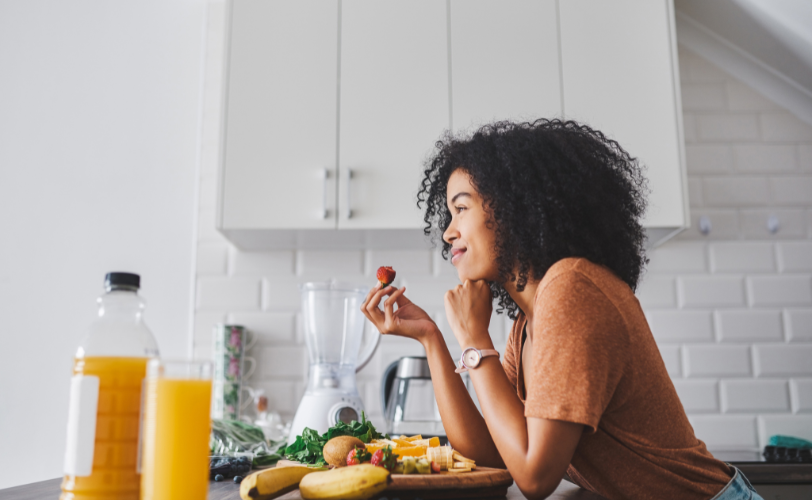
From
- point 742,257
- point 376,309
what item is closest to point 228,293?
point 376,309

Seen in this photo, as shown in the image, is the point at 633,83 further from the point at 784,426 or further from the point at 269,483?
the point at 269,483

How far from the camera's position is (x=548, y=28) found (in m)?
2.07

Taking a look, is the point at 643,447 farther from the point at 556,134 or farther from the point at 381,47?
the point at 381,47

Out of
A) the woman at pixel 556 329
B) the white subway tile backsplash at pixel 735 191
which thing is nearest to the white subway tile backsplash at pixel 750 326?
the white subway tile backsplash at pixel 735 191

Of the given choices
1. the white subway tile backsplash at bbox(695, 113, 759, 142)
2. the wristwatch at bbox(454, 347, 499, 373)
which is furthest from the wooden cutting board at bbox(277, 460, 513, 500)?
the white subway tile backsplash at bbox(695, 113, 759, 142)

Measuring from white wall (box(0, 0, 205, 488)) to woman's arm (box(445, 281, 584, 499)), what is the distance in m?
1.50

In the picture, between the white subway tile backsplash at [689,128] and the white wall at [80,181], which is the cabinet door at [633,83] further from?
the white wall at [80,181]

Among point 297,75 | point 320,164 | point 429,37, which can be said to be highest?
point 429,37

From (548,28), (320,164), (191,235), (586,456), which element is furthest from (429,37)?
(586,456)

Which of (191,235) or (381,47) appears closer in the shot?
(381,47)

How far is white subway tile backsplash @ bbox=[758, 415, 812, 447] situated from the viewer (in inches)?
84.5

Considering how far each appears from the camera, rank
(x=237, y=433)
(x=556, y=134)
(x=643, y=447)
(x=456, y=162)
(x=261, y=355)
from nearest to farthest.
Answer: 1. (x=643, y=447)
2. (x=556, y=134)
3. (x=456, y=162)
4. (x=237, y=433)
5. (x=261, y=355)

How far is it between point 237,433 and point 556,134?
1000mm

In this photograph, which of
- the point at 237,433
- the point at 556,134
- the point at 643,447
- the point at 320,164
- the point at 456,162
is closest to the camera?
the point at 643,447
